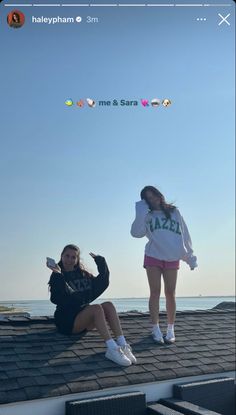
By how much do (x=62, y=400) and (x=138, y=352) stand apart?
4.11ft

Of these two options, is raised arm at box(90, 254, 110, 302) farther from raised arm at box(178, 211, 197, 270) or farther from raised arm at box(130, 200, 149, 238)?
raised arm at box(178, 211, 197, 270)

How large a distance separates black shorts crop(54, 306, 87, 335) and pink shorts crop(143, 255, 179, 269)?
101 centimetres

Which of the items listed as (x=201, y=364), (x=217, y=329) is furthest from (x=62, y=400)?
(x=217, y=329)

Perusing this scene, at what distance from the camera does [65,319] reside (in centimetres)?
431

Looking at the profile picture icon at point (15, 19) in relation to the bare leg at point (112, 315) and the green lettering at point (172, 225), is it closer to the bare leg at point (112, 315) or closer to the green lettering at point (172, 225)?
the green lettering at point (172, 225)

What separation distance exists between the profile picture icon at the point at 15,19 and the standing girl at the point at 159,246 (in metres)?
2.09

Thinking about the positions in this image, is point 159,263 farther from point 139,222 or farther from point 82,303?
point 82,303

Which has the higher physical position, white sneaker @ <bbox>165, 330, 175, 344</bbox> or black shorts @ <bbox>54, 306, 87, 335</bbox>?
black shorts @ <bbox>54, 306, 87, 335</bbox>

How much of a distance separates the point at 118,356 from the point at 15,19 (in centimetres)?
323

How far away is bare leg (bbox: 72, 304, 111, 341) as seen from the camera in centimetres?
408

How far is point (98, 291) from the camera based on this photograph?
4.36m

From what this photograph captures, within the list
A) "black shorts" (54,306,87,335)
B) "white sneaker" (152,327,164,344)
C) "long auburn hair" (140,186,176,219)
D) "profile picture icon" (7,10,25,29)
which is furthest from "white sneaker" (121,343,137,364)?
"profile picture icon" (7,10,25,29)

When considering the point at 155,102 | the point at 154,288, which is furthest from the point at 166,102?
the point at 154,288

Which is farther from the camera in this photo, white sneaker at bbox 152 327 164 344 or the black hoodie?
white sneaker at bbox 152 327 164 344
